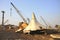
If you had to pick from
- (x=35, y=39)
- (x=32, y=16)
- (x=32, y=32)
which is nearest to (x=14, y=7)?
(x=32, y=16)

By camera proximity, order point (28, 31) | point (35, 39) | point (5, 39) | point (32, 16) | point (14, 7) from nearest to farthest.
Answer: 1. point (5, 39)
2. point (35, 39)
3. point (28, 31)
4. point (32, 16)
5. point (14, 7)

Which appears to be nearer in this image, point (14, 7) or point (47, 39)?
point (47, 39)

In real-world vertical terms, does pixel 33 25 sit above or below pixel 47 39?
above

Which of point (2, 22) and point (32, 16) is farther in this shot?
point (2, 22)

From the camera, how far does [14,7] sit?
170 feet

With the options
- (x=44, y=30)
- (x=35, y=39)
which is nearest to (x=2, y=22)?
(x=44, y=30)

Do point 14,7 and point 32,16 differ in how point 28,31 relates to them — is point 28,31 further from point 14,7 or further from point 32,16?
point 14,7

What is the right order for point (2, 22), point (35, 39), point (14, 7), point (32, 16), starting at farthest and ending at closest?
point (2, 22), point (14, 7), point (32, 16), point (35, 39)

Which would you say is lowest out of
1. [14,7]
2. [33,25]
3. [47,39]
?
[47,39]

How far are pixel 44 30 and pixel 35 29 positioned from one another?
2111mm

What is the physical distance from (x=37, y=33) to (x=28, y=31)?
2.27 m

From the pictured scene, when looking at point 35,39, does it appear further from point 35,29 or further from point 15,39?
point 35,29

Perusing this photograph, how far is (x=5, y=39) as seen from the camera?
1029 inches

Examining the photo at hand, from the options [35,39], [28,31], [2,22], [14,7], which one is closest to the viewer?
[35,39]
